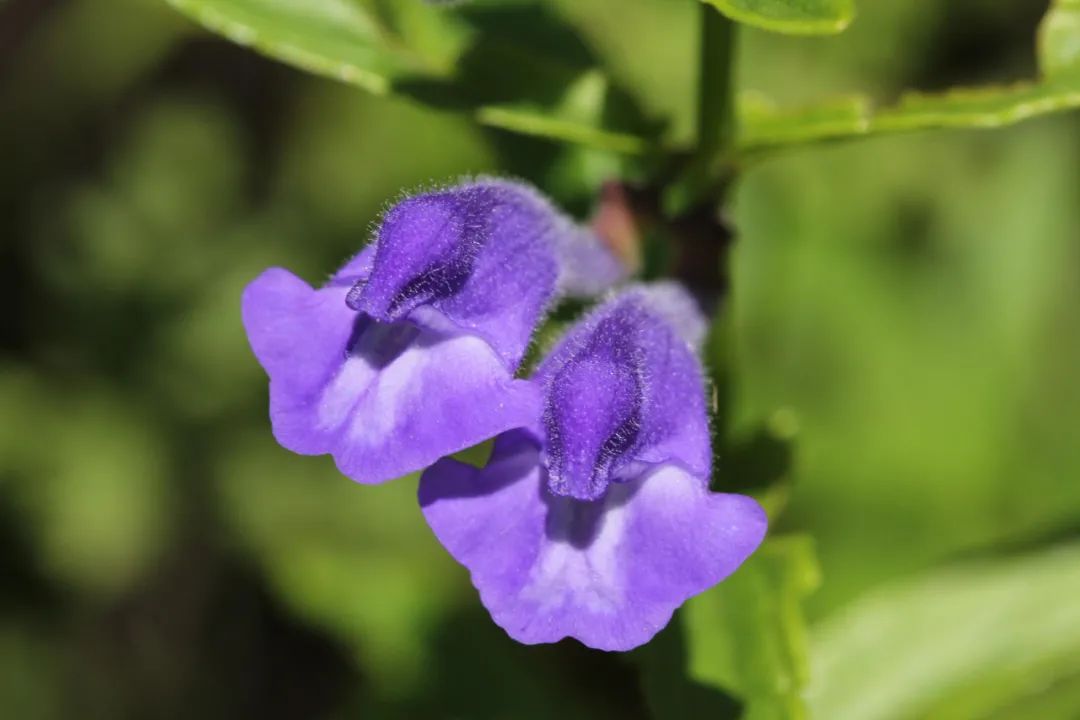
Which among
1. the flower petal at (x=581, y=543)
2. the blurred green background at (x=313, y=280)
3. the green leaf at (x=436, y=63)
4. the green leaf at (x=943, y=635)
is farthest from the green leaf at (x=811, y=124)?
the blurred green background at (x=313, y=280)

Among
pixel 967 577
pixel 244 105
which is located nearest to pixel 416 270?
pixel 967 577

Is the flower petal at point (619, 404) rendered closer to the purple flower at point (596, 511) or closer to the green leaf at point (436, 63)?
the purple flower at point (596, 511)

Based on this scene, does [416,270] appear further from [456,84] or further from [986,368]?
[986,368]

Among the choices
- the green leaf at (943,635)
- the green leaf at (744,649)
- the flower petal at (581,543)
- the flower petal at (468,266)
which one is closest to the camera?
the flower petal at (581,543)

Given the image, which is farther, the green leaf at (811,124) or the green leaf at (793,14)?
the green leaf at (811,124)

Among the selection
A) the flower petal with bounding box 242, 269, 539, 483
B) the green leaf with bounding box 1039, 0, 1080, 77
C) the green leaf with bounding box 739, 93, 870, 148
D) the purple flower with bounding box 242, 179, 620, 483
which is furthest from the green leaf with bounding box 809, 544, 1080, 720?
the flower petal with bounding box 242, 269, 539, 483

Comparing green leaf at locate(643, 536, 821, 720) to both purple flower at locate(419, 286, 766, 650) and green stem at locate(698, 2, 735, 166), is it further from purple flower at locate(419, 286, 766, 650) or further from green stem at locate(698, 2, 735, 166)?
green stem at locate(698, 2, 735, 166)
